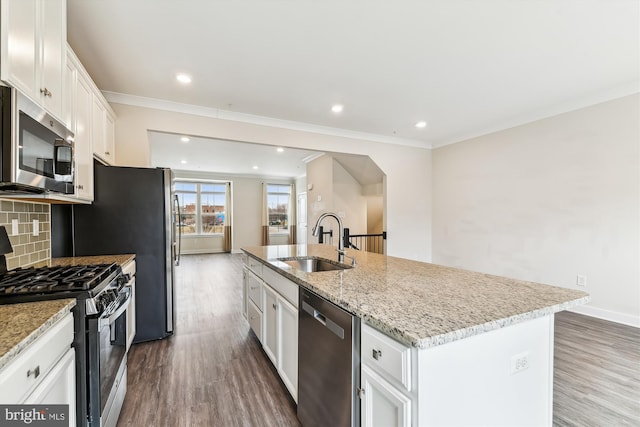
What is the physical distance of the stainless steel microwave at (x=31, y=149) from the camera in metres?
1.25

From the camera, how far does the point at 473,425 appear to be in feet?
3.27

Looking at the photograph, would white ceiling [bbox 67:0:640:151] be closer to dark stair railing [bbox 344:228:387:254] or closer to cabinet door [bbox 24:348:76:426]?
cabinet door [bbox 24:348:76:426]

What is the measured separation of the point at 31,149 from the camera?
1396 mm

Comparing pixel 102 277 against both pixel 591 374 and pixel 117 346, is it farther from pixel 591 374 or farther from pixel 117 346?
pixel 591 374

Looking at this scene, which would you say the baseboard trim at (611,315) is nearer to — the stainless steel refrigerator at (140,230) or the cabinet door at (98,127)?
the stainless steel refrigerator at (140,230)

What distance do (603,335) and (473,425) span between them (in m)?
3.09

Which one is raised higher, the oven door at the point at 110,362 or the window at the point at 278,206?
the window at the point at 278,206

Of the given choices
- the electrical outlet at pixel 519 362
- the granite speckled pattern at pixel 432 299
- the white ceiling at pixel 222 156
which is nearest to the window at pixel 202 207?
the white ceiling at pixel 222 156

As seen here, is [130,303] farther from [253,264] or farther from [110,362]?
[253,264]

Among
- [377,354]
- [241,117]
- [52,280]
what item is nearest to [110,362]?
[52,280]

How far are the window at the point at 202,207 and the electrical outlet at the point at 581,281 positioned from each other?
342 inches

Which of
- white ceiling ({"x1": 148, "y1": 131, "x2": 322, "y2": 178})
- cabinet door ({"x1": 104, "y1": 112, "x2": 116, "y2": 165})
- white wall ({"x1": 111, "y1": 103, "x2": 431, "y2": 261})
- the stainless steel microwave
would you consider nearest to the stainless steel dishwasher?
the stainless steel microwave

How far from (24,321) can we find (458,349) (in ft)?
5.10

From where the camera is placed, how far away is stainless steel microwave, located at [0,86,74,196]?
125 centimetres
